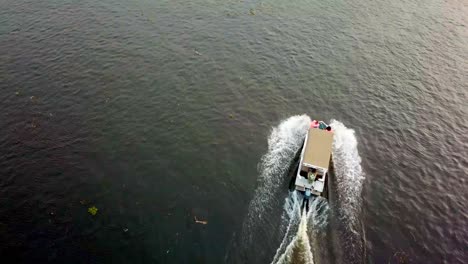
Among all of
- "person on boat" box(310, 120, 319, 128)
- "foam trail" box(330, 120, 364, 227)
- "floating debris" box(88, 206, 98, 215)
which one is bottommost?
"floating debris" box(88, 206, 98, 215)

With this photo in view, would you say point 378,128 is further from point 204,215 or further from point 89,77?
point 89,77

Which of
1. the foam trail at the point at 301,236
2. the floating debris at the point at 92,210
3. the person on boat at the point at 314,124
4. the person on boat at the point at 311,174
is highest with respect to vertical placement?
the person on boat at the point at 314,124

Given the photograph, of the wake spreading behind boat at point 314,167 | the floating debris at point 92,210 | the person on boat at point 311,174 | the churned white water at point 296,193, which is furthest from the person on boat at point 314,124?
the floating debris at point 92,210

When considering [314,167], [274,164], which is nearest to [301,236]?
[314,167]

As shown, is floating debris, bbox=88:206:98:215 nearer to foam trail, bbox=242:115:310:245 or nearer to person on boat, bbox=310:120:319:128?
foam trail, bbox=242:115:310:245

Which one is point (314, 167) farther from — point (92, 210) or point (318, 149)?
point (92, 210)

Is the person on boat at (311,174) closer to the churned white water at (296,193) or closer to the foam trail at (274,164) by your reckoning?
the churned white water at (296,193)

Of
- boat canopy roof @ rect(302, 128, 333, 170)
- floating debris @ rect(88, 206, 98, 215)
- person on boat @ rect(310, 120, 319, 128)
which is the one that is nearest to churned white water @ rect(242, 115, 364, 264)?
person on boat @ rect(310, 120, 319, 128)
